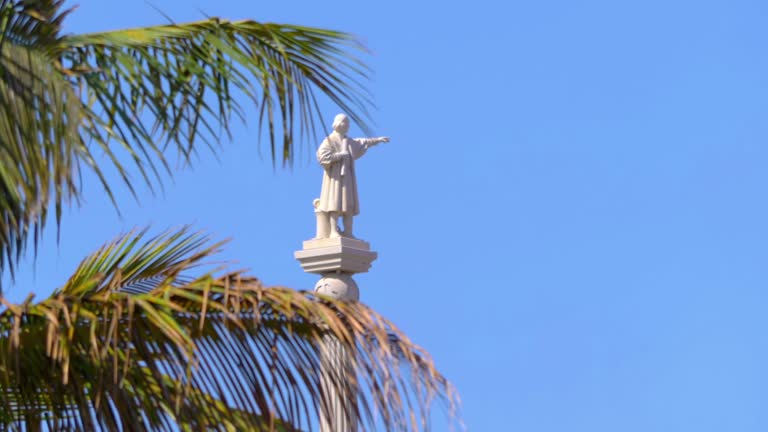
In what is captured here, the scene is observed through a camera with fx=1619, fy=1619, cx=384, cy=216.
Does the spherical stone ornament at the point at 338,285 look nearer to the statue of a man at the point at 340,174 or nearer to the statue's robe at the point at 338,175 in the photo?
the statue of a man at the point at 340,174

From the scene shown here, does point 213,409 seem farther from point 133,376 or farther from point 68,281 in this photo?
point 68,281

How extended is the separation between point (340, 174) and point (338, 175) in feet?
0.10

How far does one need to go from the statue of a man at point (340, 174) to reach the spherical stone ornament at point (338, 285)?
734mm

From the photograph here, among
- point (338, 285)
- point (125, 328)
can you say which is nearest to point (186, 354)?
point (125, 328)

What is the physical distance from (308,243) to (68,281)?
13635 millimetres

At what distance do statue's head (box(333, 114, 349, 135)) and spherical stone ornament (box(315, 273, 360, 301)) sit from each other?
204 centimetres

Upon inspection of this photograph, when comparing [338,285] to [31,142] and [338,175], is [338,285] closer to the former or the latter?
[338,175]

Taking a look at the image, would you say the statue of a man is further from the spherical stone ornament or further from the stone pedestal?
the spherical stone ornament

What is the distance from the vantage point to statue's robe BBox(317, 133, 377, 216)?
21.0 meters

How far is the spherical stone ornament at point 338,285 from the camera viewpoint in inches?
789

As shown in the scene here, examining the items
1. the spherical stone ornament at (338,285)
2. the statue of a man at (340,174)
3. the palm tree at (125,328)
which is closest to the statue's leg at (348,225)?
the statue of a man at (340,174)

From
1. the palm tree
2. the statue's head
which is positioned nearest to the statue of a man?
the statue's head

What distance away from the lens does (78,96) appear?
6.92 metres

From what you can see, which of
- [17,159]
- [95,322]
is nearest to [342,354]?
[95,322]
